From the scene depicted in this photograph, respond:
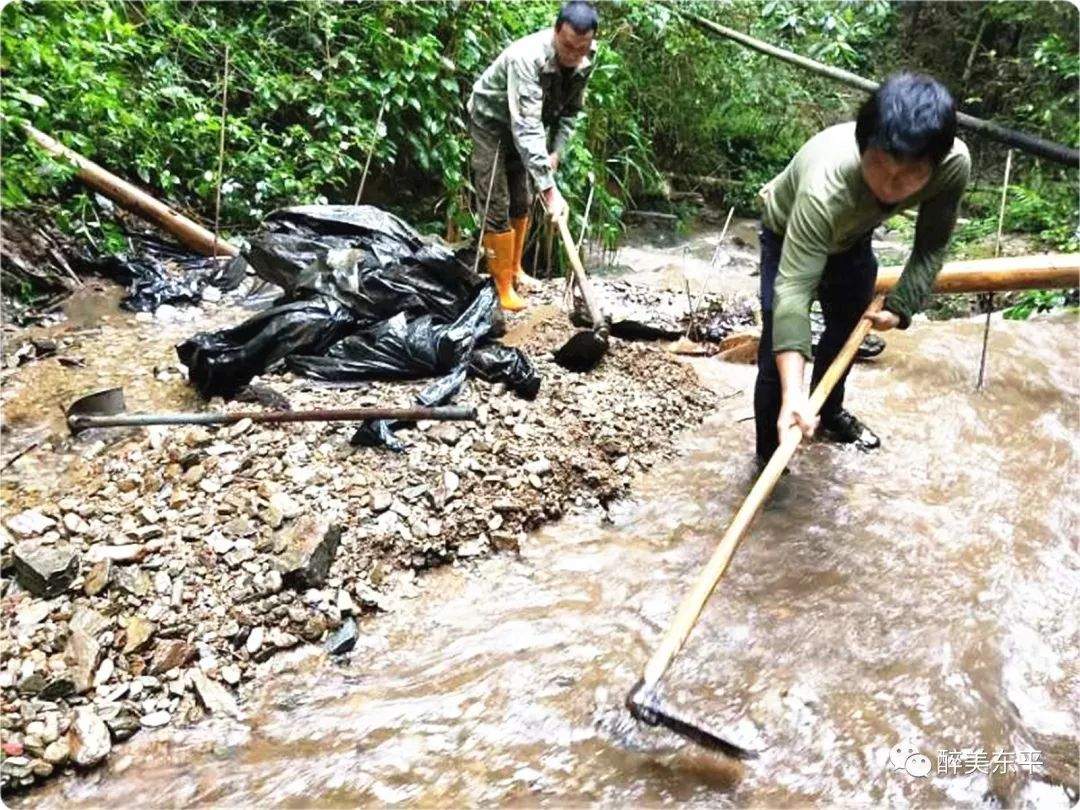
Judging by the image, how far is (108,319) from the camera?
3.65 metres

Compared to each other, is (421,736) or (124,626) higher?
(124,626)

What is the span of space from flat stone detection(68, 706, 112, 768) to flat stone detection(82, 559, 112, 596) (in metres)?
0.34

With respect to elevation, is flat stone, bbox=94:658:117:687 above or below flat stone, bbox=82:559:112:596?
below

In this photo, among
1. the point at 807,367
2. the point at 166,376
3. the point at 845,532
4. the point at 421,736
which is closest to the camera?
the point at 421,736

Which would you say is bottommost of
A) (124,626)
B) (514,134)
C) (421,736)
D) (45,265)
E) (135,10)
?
(421,736)

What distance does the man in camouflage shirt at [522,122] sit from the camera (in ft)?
12.1

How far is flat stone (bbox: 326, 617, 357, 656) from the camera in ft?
6.48

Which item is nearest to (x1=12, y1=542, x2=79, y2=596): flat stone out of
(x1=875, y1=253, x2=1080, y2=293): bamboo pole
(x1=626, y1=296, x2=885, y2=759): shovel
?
(x1=626, y1=296, x2=885, y2=759): shovel

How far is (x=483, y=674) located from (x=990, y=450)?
2.52 meters

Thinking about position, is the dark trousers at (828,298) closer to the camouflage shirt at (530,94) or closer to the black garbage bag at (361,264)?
the black garbage bag at (361,264)

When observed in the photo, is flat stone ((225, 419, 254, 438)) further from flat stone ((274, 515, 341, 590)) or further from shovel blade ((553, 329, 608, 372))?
shovel blade ((553, 329, 608, 372))

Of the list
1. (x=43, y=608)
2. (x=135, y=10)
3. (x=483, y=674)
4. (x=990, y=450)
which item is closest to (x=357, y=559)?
(x=483, y=674)

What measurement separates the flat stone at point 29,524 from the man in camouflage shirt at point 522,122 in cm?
263

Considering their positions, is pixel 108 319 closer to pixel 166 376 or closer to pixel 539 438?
pixel 166 376
